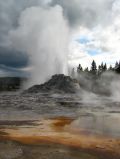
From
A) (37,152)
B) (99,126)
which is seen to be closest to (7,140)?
(37,152)

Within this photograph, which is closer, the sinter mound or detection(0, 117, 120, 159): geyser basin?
detection(0, 117, 120, 159): geyser basin

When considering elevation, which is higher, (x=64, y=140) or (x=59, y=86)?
(x=59, y=86)

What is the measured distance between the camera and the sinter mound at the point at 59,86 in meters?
38.6

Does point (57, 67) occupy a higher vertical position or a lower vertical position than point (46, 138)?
higher

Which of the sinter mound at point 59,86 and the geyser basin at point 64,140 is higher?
the sinter mound at point 59,86

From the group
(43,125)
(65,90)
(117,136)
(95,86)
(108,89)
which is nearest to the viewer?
(117,136)

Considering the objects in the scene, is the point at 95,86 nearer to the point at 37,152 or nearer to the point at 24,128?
the point at 24,128

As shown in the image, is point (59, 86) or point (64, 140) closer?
point (64, 140)

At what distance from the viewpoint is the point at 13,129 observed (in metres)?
12.8

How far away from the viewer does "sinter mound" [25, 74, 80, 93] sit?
38594mm

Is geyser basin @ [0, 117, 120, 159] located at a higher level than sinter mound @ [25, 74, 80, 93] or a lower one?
lower

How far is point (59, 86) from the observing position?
1566 inches

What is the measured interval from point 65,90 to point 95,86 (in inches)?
520

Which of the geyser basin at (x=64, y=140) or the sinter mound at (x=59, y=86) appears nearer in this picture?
the geyser basin at (x=64, y=140)
